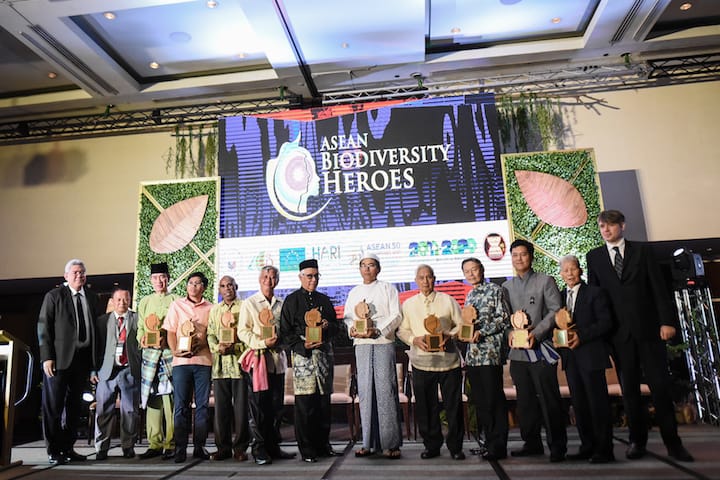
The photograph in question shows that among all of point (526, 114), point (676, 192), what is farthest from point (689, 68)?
point (526, 114)

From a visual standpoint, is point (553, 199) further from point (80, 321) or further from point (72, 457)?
point (72, 457)

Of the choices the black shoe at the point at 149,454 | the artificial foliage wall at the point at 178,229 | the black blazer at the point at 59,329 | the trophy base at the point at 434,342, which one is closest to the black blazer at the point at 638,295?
the trophy base at the point at 434,342

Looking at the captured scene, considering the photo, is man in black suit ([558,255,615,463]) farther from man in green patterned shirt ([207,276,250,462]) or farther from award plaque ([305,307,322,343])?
man in green patterned shirt ([207,276,250,462])

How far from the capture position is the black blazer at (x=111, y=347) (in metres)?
4.59

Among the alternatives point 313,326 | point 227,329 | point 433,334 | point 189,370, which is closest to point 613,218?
point 433,334

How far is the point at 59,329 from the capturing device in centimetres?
438

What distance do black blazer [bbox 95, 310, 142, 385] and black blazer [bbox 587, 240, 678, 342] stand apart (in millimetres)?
3840

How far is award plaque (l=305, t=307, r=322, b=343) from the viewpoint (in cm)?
393

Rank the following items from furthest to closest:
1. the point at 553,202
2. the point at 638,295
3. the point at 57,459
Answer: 1. the point at 553,202
2. the point at 57,459
3. the point at 638,295

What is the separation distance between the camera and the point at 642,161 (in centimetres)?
706

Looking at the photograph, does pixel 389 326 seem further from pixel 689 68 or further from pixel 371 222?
pixel 689 68

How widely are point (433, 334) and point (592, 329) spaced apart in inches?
41.5

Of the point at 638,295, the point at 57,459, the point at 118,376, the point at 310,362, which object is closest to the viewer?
the point at 638,295

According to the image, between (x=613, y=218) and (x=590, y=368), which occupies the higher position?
(x=613, y=218)
